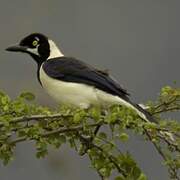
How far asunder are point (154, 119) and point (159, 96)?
135mm

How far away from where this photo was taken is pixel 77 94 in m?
4.77

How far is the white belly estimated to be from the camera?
15.4 ft

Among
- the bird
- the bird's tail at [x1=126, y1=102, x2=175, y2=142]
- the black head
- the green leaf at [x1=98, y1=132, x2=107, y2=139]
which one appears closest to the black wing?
the bird

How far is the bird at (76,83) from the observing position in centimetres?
464

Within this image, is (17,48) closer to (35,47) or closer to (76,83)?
(35,47)

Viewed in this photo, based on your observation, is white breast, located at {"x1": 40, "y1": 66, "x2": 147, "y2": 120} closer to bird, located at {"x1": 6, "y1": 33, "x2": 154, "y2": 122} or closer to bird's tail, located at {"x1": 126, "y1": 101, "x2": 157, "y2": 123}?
bird, located at {"x1": 6, "y1": 33, "x2": 154, "y2": 122}

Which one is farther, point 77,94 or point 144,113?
point 77,94

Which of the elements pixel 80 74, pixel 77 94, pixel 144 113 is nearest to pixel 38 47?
pixel 80 74

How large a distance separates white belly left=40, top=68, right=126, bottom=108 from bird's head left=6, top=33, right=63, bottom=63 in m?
0.36

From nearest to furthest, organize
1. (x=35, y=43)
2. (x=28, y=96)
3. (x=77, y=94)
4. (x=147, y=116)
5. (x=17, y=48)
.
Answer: (x=28, y=96), (x=147, y=116), (x=77, y=94), (x=17, y=48), (x=35, y=43)

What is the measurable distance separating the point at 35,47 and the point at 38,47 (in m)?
0.02

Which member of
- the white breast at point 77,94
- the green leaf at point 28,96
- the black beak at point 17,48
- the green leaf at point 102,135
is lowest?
the green leaf at point 102,135

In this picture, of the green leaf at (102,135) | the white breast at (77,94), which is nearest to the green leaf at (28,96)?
the green leaf at (102,135)

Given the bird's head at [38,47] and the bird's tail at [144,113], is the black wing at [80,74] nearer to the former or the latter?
the bird's head at [38,47]
